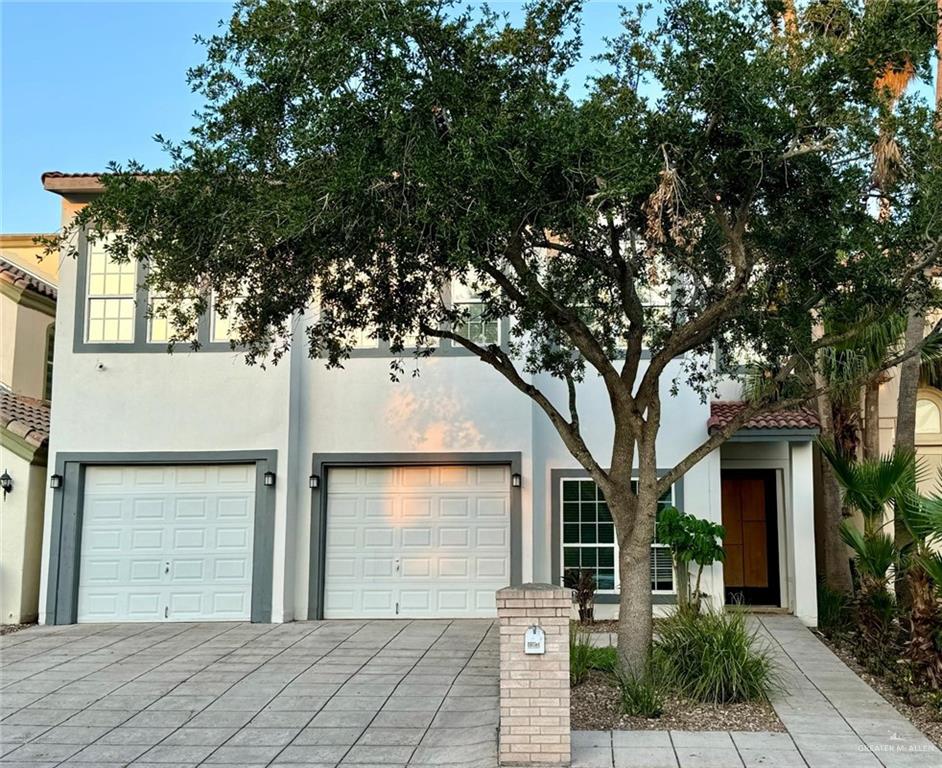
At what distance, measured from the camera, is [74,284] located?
13.9 meters

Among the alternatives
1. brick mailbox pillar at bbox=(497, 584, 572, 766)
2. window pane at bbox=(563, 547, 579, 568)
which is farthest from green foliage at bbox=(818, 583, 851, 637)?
brick mailbox pillar at bbox=(497, 584, 572, 766)

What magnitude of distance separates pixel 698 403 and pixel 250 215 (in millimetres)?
7891

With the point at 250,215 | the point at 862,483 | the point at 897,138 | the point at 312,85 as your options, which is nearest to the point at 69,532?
the point at 250,215

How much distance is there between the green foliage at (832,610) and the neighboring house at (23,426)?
38.8 feet

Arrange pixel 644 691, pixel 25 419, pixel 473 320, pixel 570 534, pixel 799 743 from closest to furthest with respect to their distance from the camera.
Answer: pixel 799 743 → pixel 644 691 → pixel 570 534 → pixel 473 320 → pixel 25 419

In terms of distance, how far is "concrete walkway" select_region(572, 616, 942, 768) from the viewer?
22.3ft

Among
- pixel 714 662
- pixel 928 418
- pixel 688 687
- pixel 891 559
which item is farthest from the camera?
pixel 928 418

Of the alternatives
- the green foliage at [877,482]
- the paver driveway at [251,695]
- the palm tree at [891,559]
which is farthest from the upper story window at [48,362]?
the green foliage at [877,482]

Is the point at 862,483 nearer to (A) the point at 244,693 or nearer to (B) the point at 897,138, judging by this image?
(B) the point at 897,138

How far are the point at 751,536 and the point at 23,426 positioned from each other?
39.8 ft

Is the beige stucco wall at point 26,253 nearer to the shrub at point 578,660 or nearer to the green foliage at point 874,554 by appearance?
the shrub at point 578,660

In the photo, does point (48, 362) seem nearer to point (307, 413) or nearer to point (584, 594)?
point (307, 413)

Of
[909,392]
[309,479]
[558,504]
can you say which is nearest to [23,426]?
[309,479]

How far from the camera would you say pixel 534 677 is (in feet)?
22.8
